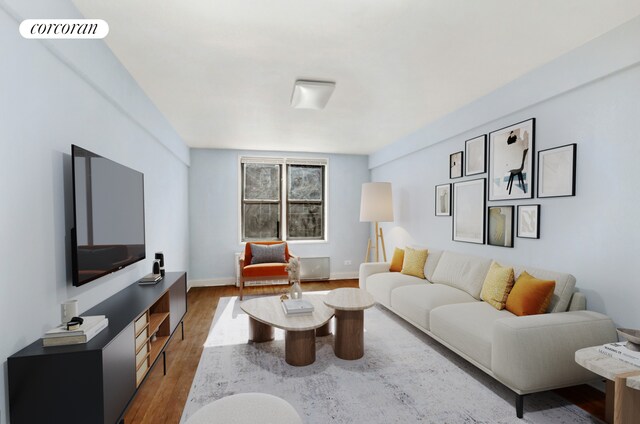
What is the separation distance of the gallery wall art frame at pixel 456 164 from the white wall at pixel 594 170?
2.07 ft

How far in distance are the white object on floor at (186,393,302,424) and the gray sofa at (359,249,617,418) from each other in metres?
1.54

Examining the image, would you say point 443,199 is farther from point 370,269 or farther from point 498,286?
point 498,286

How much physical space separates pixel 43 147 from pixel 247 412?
1788 millimetres

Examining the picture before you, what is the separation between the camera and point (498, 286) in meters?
2.95

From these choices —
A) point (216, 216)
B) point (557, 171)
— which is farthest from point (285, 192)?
point (557, 171)

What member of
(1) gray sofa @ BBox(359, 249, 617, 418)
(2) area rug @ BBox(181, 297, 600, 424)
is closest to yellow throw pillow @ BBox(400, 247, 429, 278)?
(1) gray sofa @ BBox(359, 249, 617, 418)

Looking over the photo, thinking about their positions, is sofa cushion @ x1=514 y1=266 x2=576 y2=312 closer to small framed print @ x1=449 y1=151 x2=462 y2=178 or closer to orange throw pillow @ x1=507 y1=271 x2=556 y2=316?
orange throw pillow @ x1=507 y1=271 x2=556 y2=316

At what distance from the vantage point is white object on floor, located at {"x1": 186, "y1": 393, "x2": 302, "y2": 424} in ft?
4.79

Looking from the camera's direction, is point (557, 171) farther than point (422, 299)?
No

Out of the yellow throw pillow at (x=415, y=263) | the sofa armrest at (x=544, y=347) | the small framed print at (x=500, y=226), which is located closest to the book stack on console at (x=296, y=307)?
the sofa armrest at (x=544, y=347)

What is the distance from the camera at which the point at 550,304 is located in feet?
8.52

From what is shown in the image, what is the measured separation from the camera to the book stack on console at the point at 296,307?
3.03 meters

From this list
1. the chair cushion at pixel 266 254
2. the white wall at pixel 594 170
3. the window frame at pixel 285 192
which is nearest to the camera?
the white wall at pixel 594 170

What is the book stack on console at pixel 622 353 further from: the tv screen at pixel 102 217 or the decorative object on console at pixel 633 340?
the tv screen at pixel 102 217
